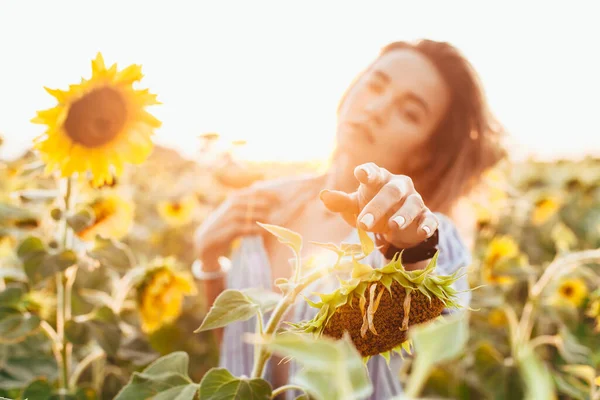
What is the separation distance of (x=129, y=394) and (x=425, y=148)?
3.65 ft

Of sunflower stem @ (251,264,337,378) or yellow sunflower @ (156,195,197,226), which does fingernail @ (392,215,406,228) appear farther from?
yellow sunflower @ (156,195,197,226)

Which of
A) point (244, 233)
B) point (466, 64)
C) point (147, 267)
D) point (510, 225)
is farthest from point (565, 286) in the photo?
point (147, 267)

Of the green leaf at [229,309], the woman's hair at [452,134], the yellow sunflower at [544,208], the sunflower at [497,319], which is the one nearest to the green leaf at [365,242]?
the green leaf at [229,309]

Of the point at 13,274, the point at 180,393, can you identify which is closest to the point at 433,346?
the point at 180,393

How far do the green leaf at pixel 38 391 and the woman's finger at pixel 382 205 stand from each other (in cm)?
80

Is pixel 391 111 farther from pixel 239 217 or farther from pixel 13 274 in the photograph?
pixel 13 274

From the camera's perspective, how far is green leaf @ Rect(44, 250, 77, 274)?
3.20ft

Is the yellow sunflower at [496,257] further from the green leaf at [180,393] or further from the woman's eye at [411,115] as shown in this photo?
the green leaf at [180,393]

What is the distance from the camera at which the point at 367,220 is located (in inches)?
17.9

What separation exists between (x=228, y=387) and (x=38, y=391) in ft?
2.03

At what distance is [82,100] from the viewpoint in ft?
2.98

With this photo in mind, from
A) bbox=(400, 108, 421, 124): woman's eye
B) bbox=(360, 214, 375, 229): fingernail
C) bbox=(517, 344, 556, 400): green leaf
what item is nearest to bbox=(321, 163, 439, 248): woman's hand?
bbox=(360, 214, 375, 229): fingernail

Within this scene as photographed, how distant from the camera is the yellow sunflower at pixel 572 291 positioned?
7.88 ft

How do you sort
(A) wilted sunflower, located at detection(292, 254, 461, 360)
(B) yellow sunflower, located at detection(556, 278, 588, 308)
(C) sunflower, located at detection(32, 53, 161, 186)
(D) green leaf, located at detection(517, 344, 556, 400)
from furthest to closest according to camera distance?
1. (B) yellow sunflower, located at detection(556, 278, 588, 308)
2. (C) sunflower, located at detection(32, 53, 161, 186)
3. (A) wilted sunflower, located at detection(292, 254, 461, 360)
4. (D) green leaf, located at detection(517, 344, 556, 400)
